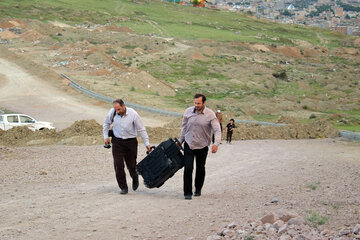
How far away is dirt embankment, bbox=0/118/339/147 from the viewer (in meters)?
21.3

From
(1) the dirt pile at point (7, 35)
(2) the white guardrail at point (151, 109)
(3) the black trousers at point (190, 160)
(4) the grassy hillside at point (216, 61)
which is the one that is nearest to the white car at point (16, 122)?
(2) the white guardrail at point (151, 109)

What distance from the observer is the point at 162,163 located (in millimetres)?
10188

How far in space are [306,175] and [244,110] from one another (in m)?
21.7

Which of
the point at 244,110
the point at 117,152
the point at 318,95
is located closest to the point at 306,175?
the point at 117,152

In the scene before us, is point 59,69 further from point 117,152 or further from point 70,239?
point 70,239

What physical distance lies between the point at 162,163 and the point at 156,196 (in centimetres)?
66

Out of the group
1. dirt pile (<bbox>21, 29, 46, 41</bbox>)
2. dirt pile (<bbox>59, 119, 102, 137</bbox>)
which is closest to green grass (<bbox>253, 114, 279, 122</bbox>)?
dirt pile (<bbox>59, 119, 102, 137</bbox>)

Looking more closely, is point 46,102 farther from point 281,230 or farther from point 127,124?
point 281,230

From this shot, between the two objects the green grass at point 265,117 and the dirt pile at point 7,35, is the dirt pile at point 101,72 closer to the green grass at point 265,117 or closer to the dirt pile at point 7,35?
the green grass at point 265,117

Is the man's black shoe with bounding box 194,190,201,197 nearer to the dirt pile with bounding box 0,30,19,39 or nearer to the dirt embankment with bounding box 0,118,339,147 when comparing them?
the dirt embankment with bounding box 0,118,339,147

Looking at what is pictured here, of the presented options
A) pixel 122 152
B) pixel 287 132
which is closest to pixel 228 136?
pixel 287 132

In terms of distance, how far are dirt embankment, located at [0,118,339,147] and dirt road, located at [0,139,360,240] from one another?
344 centimetres

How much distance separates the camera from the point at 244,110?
3459cm

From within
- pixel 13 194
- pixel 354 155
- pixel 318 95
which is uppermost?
pixel 13 194
